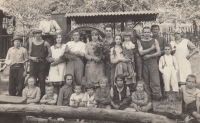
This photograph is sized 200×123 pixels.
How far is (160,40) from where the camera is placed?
3979mm

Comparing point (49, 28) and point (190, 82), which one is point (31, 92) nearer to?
point (49, 28)

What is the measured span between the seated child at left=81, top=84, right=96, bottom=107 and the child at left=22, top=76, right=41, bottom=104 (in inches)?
30.3

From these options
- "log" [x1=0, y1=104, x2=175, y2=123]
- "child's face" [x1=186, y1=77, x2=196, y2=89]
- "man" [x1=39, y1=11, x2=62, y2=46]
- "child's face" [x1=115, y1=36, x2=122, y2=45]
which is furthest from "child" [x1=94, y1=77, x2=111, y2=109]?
"man" [x1=39, y1=11, x2=62, y2=46]

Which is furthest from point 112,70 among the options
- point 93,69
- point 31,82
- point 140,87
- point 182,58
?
point 31,82

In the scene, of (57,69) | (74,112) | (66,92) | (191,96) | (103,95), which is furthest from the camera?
(57,69)

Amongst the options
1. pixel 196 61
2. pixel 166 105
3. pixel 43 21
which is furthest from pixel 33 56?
pixel 196 61

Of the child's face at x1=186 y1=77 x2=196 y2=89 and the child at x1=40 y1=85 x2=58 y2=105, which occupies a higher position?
the child's face at x1=186 y1=77 x2=196 y2=89

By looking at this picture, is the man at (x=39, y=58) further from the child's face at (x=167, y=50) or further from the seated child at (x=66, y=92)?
the child's face at (x=167, y=50)

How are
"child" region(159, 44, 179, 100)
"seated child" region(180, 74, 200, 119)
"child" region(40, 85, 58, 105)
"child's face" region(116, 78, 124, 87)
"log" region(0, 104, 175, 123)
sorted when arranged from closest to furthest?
"log" region(0, 104, 175, 123) → "seated child" region(180, 74, 200, 119) → "child's face" region(116, 78, 124, 87) → "child" region(40, 85, 58, 105) → "child" region(159, 44, 179, 100)

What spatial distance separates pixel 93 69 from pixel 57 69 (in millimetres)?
611

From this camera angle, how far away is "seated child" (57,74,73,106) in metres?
3.64

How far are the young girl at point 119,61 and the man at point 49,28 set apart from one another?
125 cm

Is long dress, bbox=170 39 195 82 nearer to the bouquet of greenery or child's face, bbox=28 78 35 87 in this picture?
the bouquet of greenery

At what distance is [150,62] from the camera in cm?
388
